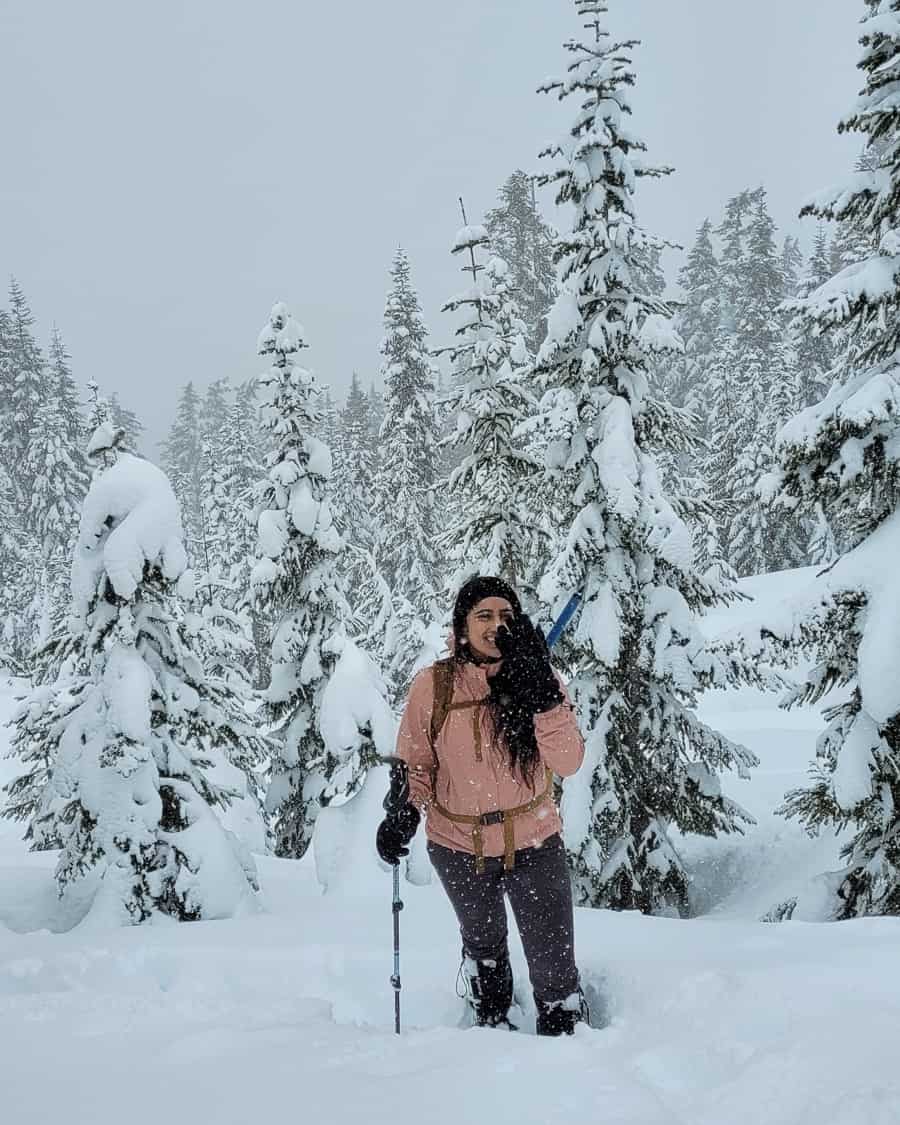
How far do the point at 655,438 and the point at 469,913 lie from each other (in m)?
8.52

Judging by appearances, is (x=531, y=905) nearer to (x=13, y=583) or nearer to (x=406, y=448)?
(x=406, y=448)

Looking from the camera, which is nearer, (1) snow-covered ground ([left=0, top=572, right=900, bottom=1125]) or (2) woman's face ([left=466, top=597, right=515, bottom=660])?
(1) snow-covered ground ([left=0, top=572, right=900, bottom=1125])

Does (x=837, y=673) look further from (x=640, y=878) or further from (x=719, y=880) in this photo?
(x=719, y=880)

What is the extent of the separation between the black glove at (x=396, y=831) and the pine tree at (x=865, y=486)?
4.22m

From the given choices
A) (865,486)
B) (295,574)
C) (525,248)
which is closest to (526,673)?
(865,486)

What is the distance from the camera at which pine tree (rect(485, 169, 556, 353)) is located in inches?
1241

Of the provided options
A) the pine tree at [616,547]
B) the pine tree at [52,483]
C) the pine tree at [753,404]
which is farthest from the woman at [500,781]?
the pine tree at [52,483]

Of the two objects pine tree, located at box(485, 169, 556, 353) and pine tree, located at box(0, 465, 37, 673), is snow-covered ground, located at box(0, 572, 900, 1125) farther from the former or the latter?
pine tree, located at box(0, 465, 37, 673)

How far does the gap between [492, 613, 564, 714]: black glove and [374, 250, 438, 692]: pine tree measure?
24156 millimetres

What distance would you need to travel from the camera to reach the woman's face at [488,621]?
432 cm

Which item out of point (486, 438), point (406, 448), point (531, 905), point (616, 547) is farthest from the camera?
point (406, 448)

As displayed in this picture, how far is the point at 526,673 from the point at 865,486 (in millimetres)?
5085

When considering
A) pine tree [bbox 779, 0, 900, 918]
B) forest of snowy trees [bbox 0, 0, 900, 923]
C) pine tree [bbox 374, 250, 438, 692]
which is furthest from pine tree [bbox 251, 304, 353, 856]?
pine tree [bbox 374, 250, 438, 692]

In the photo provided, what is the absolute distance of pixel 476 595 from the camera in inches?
172
